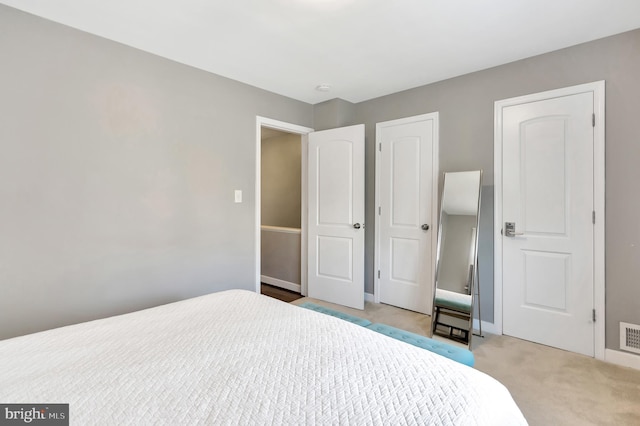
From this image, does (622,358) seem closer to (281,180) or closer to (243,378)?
(243,378)

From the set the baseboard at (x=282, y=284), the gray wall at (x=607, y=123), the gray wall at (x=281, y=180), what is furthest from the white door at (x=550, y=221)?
the gray wall at (x=281, y=180)

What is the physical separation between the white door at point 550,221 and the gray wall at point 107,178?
2.50 metres

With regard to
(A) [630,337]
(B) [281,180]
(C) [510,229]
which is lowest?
(A) [630,337]

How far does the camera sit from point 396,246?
11.2 ft

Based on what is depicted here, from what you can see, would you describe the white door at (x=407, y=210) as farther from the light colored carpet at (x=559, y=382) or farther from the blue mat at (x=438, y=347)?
the blue mat at (x=438, y=347)

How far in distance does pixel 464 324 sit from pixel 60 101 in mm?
3460

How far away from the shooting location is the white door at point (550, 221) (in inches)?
92.6

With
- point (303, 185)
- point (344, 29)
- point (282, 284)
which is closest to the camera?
point (344, 29)

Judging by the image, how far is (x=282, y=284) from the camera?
4.32m

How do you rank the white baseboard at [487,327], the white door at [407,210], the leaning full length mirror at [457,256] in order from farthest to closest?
the white door at [407,210]
the white baseboard at [487,327]
the leaning full length mirror at [457,256]

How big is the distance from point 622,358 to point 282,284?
135 inches

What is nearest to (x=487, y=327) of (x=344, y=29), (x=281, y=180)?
(x=344, y=29)

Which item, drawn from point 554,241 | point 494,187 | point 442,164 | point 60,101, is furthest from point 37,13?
point 554,241

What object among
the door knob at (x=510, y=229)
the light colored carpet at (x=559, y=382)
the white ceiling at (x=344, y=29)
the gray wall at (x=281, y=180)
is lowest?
the light colored carpet at (x=559, y=382)
